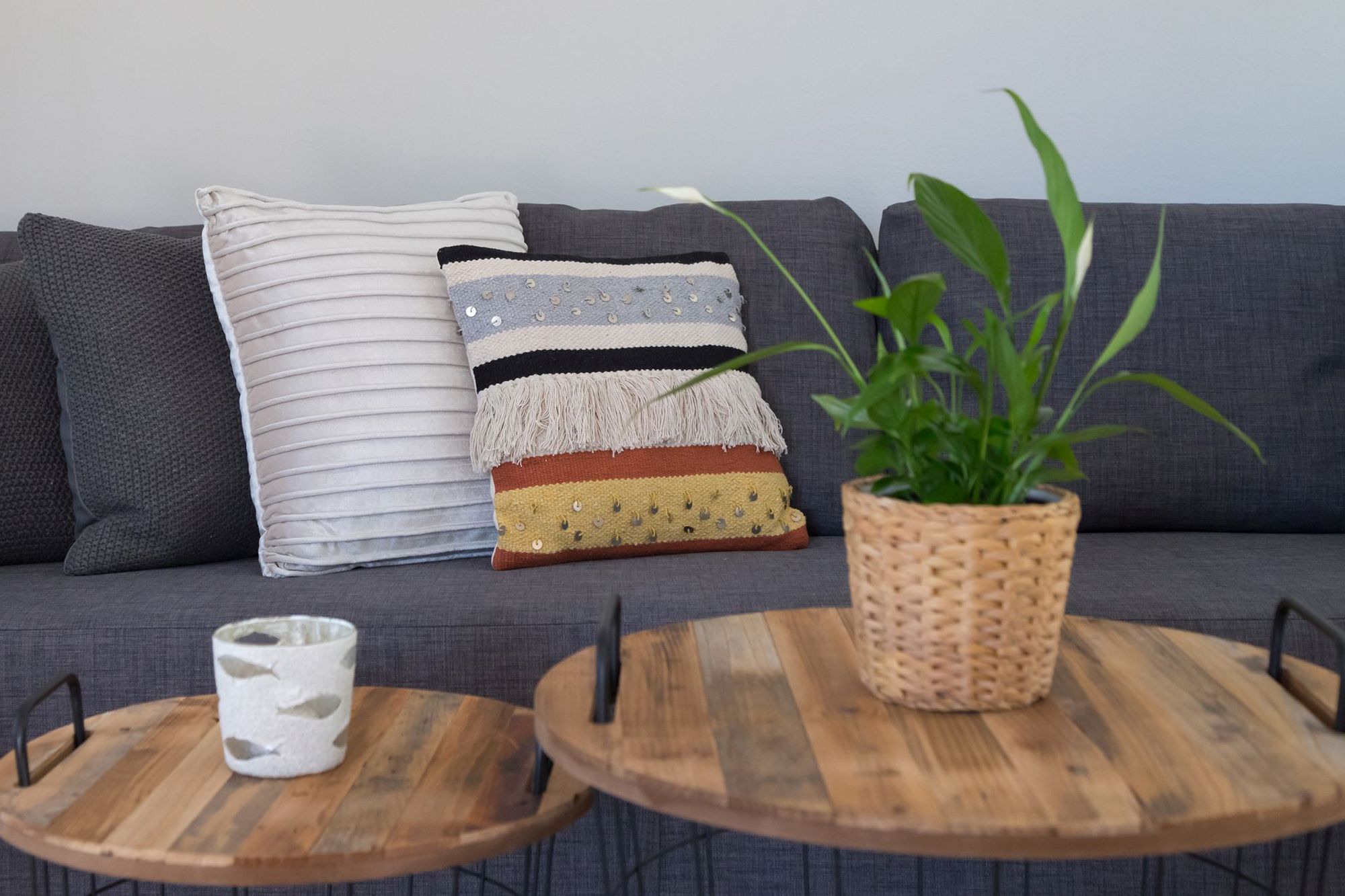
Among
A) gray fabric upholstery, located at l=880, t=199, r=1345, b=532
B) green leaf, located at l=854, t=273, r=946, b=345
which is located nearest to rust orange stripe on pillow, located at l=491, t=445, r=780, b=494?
gray fabric upholstery, located at l=880, t=199, r=1345, b=532

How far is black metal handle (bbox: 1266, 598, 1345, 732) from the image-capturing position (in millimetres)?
702

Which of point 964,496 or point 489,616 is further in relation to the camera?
point 489,616

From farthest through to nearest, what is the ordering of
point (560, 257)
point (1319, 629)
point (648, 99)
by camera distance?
point (648, 99) → point (560, 257) → point (1319, 629)

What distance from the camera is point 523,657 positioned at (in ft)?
3.80

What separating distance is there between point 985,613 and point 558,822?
1.01ft

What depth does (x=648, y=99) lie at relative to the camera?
6.23 feet

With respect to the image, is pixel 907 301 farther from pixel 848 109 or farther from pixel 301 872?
pixel 848 109

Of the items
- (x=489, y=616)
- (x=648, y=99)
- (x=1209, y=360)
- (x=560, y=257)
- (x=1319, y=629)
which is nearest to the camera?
(x=1319, y=629)

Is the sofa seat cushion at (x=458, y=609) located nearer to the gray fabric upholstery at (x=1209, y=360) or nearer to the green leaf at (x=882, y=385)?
the gray fabric upholstery at (x=1209, y=360)

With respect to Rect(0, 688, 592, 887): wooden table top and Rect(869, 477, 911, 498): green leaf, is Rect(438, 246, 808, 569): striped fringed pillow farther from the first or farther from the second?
Rect(869, 477, 911, 498): green leaf

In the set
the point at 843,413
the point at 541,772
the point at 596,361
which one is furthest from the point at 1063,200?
the point at 596,361

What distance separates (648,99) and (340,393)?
818mm

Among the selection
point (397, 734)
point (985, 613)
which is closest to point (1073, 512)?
point (985, 613)

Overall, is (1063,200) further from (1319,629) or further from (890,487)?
(1319,629)
